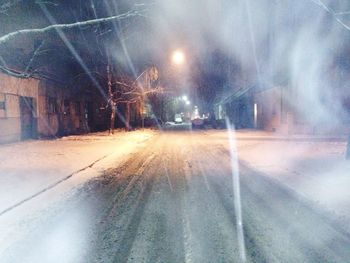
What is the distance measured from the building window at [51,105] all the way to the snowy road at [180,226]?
17439mm

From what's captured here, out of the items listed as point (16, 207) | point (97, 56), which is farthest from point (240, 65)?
point (16, 207)

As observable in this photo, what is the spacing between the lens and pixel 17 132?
798 inches

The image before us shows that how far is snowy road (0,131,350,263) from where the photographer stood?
14.0 feet

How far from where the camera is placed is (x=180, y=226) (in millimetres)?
5266

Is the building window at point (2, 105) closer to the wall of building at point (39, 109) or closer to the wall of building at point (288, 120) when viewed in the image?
the wall of building at point (39, 109)

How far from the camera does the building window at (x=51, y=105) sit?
2409 centimetres

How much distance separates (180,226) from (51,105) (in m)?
21.7

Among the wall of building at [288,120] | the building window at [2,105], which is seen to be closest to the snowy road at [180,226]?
the building window at [2,105]

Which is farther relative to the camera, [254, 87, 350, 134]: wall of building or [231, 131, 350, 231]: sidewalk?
[254, 87, 350, 134]: wall of building

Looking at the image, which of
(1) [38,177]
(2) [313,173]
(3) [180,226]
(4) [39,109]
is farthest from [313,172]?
(4) [39,109]

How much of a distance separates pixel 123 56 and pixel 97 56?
2.51 meters

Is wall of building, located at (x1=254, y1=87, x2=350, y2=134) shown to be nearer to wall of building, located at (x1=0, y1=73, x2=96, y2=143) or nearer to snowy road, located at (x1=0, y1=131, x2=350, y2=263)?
snowy road, located at (x1=0, y1=131, x2=350, y2=263)

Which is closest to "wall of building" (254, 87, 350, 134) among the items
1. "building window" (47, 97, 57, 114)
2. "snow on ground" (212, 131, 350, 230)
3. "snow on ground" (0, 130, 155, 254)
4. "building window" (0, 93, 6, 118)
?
"snow on ground" (212, 131, 350, 230)

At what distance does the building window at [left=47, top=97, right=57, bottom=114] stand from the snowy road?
17.4 m
